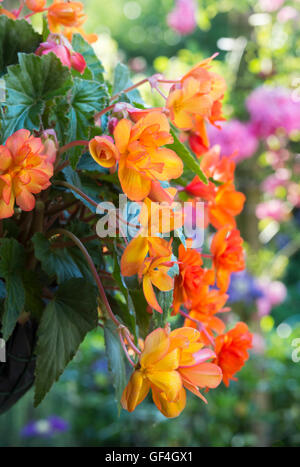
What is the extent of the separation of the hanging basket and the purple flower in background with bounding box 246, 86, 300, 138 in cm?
148

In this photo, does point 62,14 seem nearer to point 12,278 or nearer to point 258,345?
point 12,278

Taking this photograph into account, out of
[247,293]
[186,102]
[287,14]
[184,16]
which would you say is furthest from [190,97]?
[184,16]

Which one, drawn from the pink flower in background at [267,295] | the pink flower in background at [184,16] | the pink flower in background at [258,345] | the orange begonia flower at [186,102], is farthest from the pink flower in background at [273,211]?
the orange begonia flower at [186,102]

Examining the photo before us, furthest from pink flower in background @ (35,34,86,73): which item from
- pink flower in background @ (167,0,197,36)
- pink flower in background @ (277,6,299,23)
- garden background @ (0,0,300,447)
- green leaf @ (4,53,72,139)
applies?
pink flower in background @ (167,0,197,36)

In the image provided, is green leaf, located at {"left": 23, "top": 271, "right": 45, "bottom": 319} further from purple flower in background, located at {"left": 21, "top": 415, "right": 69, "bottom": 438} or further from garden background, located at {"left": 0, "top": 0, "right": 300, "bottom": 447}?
purple flower in background, located at {"left": 21, "top": 415, "right": 69, "bottom": 438}

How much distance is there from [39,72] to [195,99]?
109 mm

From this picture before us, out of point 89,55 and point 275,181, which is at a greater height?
point 89,55

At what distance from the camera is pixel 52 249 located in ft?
1.22

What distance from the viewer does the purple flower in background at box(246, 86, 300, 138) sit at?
1714 mm

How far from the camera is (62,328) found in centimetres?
36

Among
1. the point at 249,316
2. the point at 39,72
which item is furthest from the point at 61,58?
the point at 249,316

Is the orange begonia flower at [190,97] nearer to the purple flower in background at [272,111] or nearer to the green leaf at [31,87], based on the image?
the green leaf at [31,87]

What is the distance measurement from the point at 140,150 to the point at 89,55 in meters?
0.19

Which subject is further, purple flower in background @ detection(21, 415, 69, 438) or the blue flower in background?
the blue flower in background
